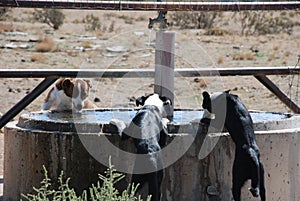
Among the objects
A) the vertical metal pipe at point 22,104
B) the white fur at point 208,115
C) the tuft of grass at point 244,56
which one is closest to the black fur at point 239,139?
the white fur at point 208,115

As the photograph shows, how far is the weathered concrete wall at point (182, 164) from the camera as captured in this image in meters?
6.62

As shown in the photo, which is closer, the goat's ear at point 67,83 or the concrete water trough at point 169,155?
the concrete water trough at point 169,155

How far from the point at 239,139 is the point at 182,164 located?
1.64 ft

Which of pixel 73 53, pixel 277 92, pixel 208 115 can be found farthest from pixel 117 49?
pixel 208 115

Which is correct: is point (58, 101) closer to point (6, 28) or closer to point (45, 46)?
point (45, 46)

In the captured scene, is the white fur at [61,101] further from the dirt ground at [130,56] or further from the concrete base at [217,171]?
the concrete base at [217,171]

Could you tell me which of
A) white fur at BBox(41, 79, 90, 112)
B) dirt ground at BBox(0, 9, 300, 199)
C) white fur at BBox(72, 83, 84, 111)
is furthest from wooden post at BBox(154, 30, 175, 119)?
dirt ground at BBox(0, 9, 300, 199)

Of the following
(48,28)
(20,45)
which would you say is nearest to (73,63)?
(20,45)

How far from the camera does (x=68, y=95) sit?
977 cm

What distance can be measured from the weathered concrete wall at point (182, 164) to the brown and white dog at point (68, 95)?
2.22m

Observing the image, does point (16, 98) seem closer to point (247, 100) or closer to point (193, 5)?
point (247, 100)

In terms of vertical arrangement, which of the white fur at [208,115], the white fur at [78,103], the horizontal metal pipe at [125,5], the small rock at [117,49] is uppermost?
the small rock at [117,49]

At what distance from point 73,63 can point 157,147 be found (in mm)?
15108

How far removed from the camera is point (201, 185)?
6680 mm
